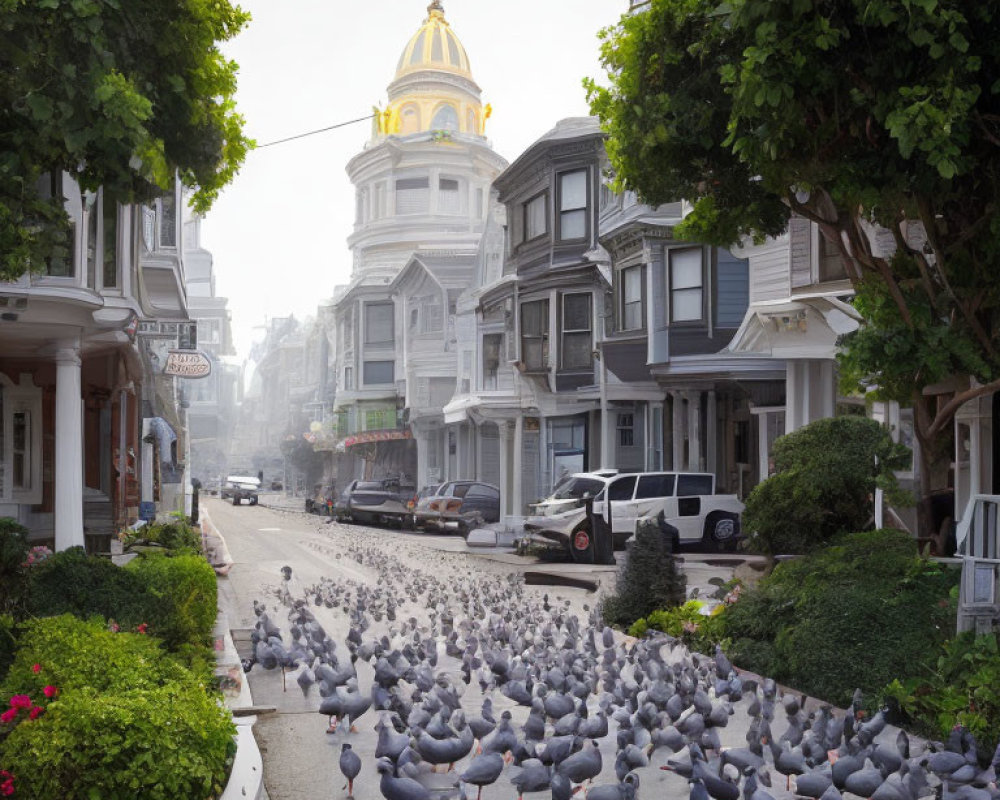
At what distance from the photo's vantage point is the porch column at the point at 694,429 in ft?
97.1

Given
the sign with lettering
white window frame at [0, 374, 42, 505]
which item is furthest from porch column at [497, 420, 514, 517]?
white window frame at [0, 374, 42, 505]

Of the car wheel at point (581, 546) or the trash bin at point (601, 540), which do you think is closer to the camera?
the trash bin at point (601, 540)

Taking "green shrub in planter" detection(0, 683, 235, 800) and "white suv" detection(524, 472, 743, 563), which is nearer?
"green shrub in planter" detection(0, 683, 235, 800)

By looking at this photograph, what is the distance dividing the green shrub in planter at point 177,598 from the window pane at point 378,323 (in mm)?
48691

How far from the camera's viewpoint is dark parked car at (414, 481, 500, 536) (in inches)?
1422

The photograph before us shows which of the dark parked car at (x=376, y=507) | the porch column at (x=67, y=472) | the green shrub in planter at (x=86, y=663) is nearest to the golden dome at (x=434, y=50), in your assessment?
the dark parked car at (x=376, y=507)

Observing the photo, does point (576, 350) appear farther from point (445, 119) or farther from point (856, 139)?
point (445, 119)

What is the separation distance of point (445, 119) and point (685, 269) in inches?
1479

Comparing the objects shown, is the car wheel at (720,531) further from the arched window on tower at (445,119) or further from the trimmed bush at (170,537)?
the arched window on tower at (445,119)

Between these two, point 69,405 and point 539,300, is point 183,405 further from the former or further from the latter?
point 69,405

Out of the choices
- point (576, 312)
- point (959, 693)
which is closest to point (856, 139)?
point (959, 693)

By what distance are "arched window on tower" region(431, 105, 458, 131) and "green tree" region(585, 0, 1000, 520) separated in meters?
51.0

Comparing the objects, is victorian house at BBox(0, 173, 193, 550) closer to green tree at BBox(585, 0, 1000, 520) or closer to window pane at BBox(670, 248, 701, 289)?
green tree at BBox(585, 0, 1000, 520)

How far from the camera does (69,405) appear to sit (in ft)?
51.6
